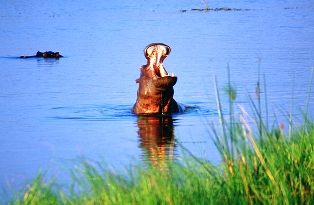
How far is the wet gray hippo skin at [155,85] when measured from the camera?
35.9 feet

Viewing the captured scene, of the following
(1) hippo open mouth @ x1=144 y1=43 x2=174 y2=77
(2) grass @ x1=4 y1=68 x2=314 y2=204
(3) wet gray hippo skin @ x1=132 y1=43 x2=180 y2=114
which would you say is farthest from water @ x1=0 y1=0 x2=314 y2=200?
(2) grass @ x1=4 y1=68 x2=314 y2=204

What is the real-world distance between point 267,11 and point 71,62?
13559 mm

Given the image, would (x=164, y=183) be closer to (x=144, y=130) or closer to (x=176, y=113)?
(x=144, y=130)

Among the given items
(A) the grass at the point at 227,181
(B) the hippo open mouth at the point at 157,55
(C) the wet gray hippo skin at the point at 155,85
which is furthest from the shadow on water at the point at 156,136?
(A) the grass at the point at 227,181

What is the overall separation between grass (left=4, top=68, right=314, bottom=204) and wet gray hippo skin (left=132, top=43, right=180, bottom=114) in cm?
476

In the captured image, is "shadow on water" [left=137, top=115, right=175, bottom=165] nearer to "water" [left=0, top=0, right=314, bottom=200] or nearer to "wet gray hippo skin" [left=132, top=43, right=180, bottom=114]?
"water" [left=0, top=0, right=314, bottom=200]

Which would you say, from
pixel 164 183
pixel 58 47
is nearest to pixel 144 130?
pixel 164 183

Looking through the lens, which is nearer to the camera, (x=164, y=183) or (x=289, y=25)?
(x=164, y=183)

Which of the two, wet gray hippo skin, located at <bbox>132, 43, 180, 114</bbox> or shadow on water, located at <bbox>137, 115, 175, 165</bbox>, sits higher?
wet gray hippo skin, located at <bbox>132, 43, 180, 114</bbox>

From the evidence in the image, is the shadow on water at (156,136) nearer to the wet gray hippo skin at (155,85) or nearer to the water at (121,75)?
the water at (121,75)

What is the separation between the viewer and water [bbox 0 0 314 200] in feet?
29.9

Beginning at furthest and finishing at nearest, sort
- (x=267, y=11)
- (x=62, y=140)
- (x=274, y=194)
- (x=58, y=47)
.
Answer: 1. (x=267, y=11)
2. (x=58, y=47)
3. (x=62, y=140)
4. (x=274, y=194)

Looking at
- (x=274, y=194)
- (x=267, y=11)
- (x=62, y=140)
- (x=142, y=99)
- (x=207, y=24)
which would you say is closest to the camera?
(x=274, y=194)

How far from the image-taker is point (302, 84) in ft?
42.6
